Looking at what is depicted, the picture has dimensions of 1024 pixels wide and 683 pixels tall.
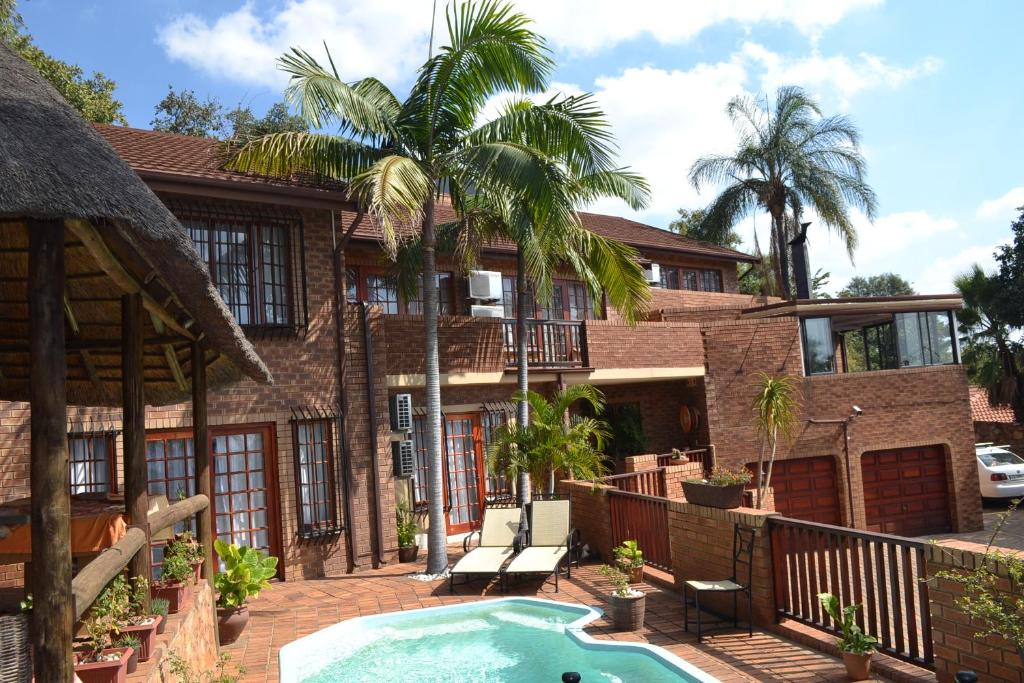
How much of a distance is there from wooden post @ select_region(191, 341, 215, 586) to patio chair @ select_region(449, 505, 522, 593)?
351 centimetres

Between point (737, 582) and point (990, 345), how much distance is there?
25.8 meters

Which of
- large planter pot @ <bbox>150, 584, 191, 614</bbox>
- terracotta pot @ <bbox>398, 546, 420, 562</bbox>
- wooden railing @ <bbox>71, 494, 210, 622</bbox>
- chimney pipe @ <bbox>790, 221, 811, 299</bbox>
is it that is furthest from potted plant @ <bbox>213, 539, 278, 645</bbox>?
chimney pipe @ <bbox>790, 221, 811, 299</bbox>

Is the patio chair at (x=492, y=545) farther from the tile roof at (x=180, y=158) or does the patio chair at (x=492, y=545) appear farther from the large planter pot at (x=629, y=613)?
the tile roof at (x=180, y=158)

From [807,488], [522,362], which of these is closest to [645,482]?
[522,362]

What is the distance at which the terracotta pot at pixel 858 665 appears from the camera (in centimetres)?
600

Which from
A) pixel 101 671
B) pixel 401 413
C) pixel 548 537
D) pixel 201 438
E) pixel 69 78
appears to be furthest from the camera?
pixel 69 78

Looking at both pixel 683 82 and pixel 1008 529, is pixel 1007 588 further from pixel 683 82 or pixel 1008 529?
pixel 1008 529

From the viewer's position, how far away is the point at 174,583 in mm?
6055

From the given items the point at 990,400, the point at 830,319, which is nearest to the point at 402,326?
the point at 830,319

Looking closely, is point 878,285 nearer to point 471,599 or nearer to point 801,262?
point 801,262

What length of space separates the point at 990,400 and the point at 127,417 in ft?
103

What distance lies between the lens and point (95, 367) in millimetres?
8266

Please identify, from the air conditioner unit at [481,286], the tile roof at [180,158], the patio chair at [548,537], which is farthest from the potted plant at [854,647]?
the air conditioner unit at [481,286]

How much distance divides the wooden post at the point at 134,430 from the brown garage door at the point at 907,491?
A: 63.0 ft
